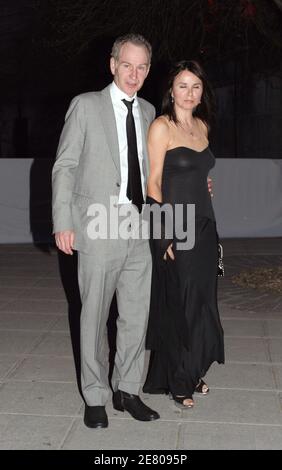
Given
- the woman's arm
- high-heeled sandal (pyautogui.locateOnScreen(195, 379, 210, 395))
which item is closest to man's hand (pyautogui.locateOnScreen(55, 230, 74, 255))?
the woman's arm

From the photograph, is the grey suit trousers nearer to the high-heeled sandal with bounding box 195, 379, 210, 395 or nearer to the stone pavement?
the stone pavement

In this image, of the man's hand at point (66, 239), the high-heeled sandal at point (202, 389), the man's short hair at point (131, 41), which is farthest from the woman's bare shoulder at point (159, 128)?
the high-heeled sandal at point (202, 389)

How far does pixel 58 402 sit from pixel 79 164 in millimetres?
1471

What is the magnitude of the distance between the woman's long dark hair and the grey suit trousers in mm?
857

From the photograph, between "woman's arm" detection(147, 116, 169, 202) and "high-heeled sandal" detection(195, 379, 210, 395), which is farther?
"high-heeled sandal" detection(195, 379, 210, 395)

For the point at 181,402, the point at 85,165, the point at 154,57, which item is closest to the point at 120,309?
the point at 181,402

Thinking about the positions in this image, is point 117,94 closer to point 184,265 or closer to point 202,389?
point 184,265

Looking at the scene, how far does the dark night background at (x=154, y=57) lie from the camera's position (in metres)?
9.70

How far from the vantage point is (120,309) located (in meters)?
3.98

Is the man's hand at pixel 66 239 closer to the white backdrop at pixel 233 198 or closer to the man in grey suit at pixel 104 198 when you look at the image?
the man in grey suit at pixel 104 198

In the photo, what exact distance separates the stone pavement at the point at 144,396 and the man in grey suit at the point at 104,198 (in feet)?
0.64

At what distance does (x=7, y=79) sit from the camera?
24.8 meters

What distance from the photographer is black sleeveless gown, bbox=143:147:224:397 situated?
13.7 ft

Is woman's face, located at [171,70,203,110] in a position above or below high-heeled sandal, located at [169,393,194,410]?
above
